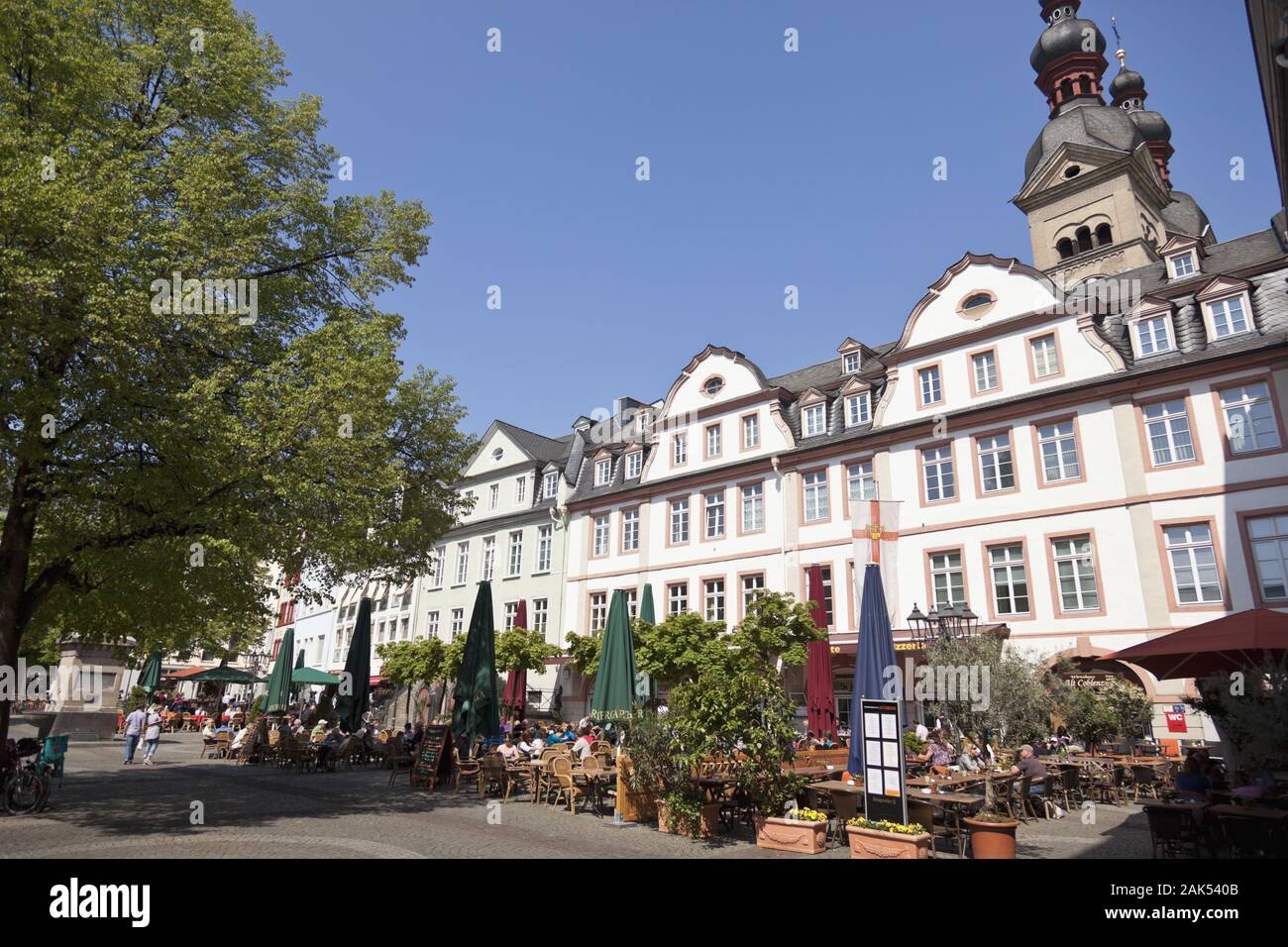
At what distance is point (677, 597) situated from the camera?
1153 inches

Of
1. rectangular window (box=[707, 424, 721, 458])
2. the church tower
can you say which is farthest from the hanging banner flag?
the church tower

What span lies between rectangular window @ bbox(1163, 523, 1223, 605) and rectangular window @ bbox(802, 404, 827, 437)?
11396mm

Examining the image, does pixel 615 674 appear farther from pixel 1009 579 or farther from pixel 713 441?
pixel 713 441

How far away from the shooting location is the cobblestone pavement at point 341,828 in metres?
9.09

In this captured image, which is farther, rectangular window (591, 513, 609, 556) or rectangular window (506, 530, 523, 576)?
rectangular window (506, 530, 523, 576)

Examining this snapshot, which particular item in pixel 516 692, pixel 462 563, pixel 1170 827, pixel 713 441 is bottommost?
pixel 1170 827

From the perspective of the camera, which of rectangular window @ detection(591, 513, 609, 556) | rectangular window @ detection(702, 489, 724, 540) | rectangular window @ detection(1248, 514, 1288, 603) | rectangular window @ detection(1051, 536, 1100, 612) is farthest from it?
rectangular window @ detection(591, 513, 609, 556)

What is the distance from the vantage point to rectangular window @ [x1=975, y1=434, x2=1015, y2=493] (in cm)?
2222

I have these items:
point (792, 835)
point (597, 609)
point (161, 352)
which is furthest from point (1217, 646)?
point (597, 609)

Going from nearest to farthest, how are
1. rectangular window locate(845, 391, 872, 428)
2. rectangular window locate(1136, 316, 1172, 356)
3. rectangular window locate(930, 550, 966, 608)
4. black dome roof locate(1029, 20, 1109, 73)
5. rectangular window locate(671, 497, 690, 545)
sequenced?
rectangular window locate(1136, 316, 1172, 356) → rectangular window locate(930, 550, 966, 608) → rectangular window locate(845, 391, 872, 428) → rectangular window locate(671, 497, 690, 545) → black dome roof locate(1029, 20, 1109, 73)

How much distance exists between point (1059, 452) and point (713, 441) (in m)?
13.0

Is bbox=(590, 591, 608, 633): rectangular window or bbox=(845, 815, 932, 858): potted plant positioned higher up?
bbox=(590, 591, 608, 633): rectangular window

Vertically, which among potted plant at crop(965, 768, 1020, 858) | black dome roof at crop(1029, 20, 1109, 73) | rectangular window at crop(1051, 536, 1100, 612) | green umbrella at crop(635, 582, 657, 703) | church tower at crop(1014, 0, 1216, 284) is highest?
black dome roof at crop(1029, 20, 1109, 73)

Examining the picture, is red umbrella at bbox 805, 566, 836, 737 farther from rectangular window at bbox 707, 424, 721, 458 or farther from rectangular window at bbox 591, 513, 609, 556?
rectangular window at bbox 591, 513, 609, 556
